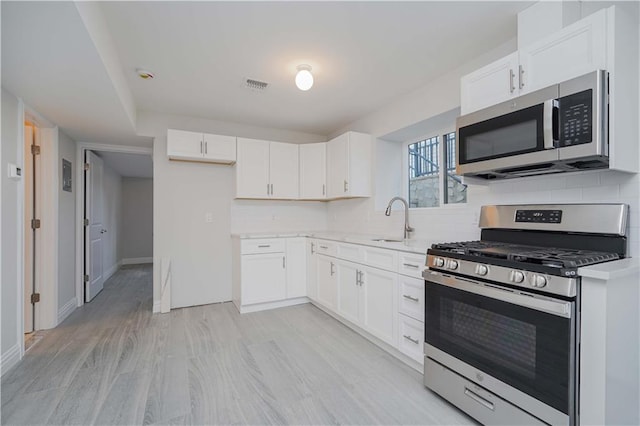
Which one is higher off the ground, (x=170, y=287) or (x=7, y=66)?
(x=7, y=66)

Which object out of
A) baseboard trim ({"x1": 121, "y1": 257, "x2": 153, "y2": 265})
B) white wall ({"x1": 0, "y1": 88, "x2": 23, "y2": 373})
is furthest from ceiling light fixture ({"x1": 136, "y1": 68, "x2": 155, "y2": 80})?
baseboard trim ({"x1": 121, "y1": 257, "x2": 153, "y2": 265})

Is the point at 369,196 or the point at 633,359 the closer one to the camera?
the point at 633,359

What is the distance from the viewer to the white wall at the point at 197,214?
364cm

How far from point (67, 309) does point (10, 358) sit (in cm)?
134

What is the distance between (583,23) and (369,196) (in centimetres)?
234

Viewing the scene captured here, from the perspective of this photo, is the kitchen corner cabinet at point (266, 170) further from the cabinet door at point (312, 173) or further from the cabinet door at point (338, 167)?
the cabinet door at point (338, 167)

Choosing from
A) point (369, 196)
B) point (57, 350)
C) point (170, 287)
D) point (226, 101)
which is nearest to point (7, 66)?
point (226, 101)

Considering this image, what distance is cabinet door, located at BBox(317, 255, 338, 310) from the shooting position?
3191 mm

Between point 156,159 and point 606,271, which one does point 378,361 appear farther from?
point 156,159

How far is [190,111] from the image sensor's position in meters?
3.59

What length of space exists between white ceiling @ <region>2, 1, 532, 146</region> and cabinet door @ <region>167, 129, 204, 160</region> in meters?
0.38

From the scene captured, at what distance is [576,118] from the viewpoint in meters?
1.46

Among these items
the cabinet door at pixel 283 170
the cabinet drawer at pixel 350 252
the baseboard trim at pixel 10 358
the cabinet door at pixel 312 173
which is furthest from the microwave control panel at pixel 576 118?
the baseboard trim at pixel 10 358

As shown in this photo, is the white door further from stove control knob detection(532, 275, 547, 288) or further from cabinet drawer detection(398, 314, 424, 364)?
stove control knob detection(532, 275, 547, 288)
